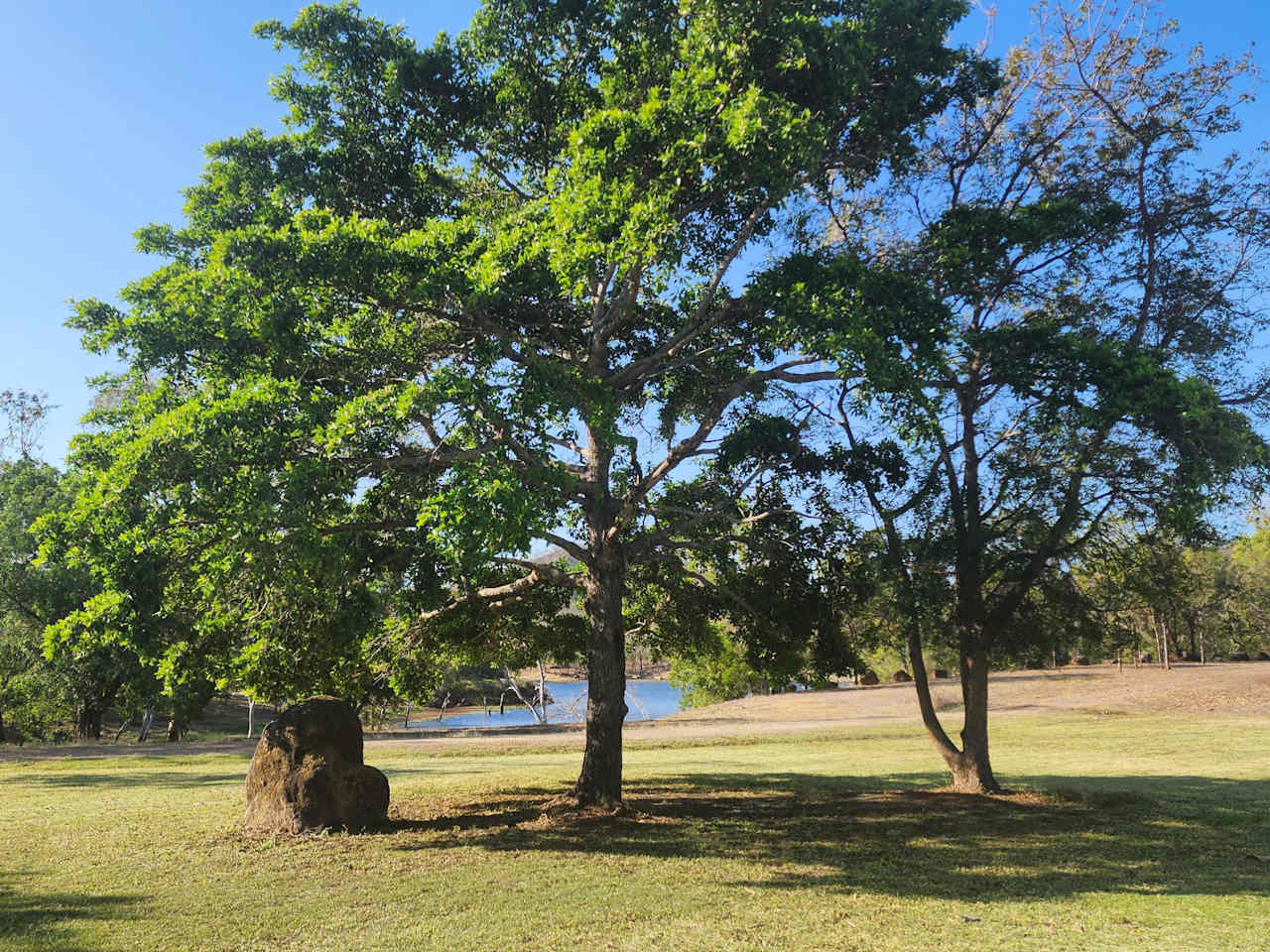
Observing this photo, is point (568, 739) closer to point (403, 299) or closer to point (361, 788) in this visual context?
point (361, 788)

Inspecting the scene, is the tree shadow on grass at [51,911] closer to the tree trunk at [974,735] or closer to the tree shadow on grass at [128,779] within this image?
the tree shadow on grass at [128,779]

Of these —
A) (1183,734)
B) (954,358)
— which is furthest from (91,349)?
(1183,734)

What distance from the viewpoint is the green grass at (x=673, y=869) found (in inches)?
308

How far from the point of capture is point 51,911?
8602mm

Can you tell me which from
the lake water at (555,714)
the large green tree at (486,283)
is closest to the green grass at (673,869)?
the large green tree at (486,283)

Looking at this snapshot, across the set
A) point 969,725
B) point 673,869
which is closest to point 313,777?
point 673,869

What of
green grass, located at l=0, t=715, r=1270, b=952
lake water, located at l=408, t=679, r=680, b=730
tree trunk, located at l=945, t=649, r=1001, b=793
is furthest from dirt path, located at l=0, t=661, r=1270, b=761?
tree trunk, located at l=945, t=649, r=1001, b=793

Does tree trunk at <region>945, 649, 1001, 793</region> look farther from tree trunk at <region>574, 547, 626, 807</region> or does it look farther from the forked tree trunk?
tree trunk at <region>574, 547, 626, 807</region>

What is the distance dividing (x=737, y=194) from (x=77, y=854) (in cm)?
1259

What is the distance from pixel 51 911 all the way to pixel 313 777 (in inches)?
166

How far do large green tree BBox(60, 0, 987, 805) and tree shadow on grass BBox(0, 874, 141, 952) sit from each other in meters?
3.99

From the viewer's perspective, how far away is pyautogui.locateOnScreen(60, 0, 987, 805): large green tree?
10414 millimetres

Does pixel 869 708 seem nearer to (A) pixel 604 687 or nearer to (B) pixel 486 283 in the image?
(A) pixel 604 687

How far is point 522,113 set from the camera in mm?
14664
